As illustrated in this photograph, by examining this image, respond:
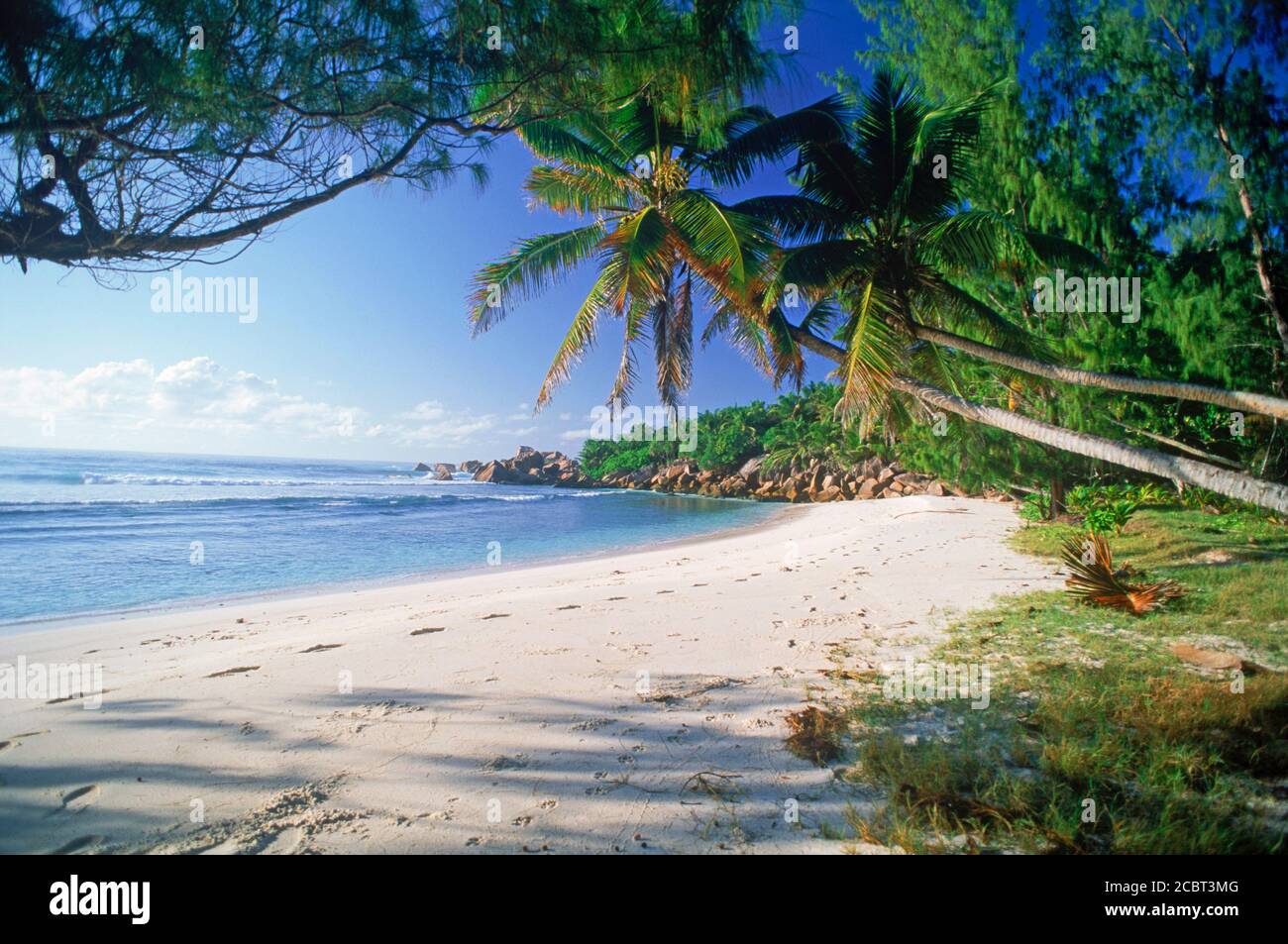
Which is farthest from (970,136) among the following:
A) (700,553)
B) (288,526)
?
(288,526)

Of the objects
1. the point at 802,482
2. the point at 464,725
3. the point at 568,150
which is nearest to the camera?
the point at 464,725

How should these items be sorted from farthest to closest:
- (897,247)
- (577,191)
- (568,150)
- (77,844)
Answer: (577,191)
(568,150)
(897,247)
(77,844)

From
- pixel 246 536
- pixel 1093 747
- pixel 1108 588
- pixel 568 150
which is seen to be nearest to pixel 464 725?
pixel 1093 747

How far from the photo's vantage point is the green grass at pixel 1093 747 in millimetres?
2334

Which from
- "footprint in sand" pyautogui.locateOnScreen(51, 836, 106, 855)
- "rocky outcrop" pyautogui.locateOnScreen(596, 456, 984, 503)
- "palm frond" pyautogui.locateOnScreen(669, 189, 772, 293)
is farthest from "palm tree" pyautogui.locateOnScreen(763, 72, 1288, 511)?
"rocky outcrop" pyautogui.locateOnScreen(596, 456, 984, 503)

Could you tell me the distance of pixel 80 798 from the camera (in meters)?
2.91

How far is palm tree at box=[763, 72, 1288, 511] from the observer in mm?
6453

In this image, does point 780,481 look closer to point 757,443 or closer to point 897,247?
point 757,443

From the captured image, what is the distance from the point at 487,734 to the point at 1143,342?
38.9 ft

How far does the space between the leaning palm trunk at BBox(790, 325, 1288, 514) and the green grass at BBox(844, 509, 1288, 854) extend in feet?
4.17

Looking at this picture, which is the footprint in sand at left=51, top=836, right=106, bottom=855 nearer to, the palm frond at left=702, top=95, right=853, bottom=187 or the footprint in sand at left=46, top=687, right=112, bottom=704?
the footprint in sand at left=46, top=687, right=112, bottom=704

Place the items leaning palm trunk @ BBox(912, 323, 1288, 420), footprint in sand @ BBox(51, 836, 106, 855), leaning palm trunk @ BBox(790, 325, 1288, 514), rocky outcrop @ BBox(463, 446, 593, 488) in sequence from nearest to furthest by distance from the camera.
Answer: footprint in sand @ BBox(51, 836, 106, 855), leaning palm trunk @ BBox(790, 325, 1288, 514), leaning palm trunk @ BBox(912, 323, 1288, 420), rocky outcrop @ BBox(463, 446, 593, 488)

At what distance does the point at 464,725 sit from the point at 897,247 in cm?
793

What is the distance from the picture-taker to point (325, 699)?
4254 mm
